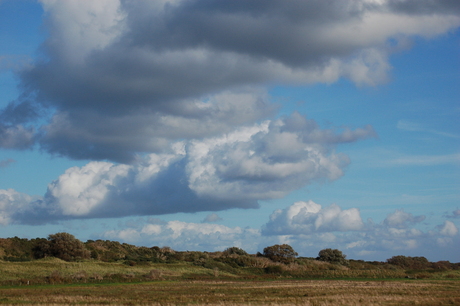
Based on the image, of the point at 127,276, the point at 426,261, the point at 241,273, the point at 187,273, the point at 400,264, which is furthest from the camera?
Answer: the point at 426,261

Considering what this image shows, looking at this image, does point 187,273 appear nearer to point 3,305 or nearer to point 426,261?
point 3,305

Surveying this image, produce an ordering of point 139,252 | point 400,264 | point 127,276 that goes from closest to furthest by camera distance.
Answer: point 127,276
point 139,252
point 400,264

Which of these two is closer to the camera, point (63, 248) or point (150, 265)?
point (150, 265)

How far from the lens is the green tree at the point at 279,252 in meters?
118

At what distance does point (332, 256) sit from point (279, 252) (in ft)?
47.2

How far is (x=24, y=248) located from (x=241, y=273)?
42709 mm

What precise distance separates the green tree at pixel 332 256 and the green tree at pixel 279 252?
8306 mm

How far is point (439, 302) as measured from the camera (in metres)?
33.6

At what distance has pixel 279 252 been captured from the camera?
121438mm

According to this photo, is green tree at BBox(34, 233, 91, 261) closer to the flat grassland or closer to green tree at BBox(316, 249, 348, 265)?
the flat grassland

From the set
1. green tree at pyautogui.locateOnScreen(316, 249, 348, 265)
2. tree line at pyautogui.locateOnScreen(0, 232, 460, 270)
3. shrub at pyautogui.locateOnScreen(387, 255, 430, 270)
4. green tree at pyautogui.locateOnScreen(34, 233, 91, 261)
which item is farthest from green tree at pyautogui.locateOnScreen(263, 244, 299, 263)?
green tree at pyautogui.locateOnScreen(34, 233, 91, 261)

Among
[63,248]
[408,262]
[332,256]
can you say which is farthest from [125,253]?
[408,262]

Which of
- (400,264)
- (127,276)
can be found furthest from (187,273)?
(400,264)

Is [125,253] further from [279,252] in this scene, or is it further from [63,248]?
[279,252]
